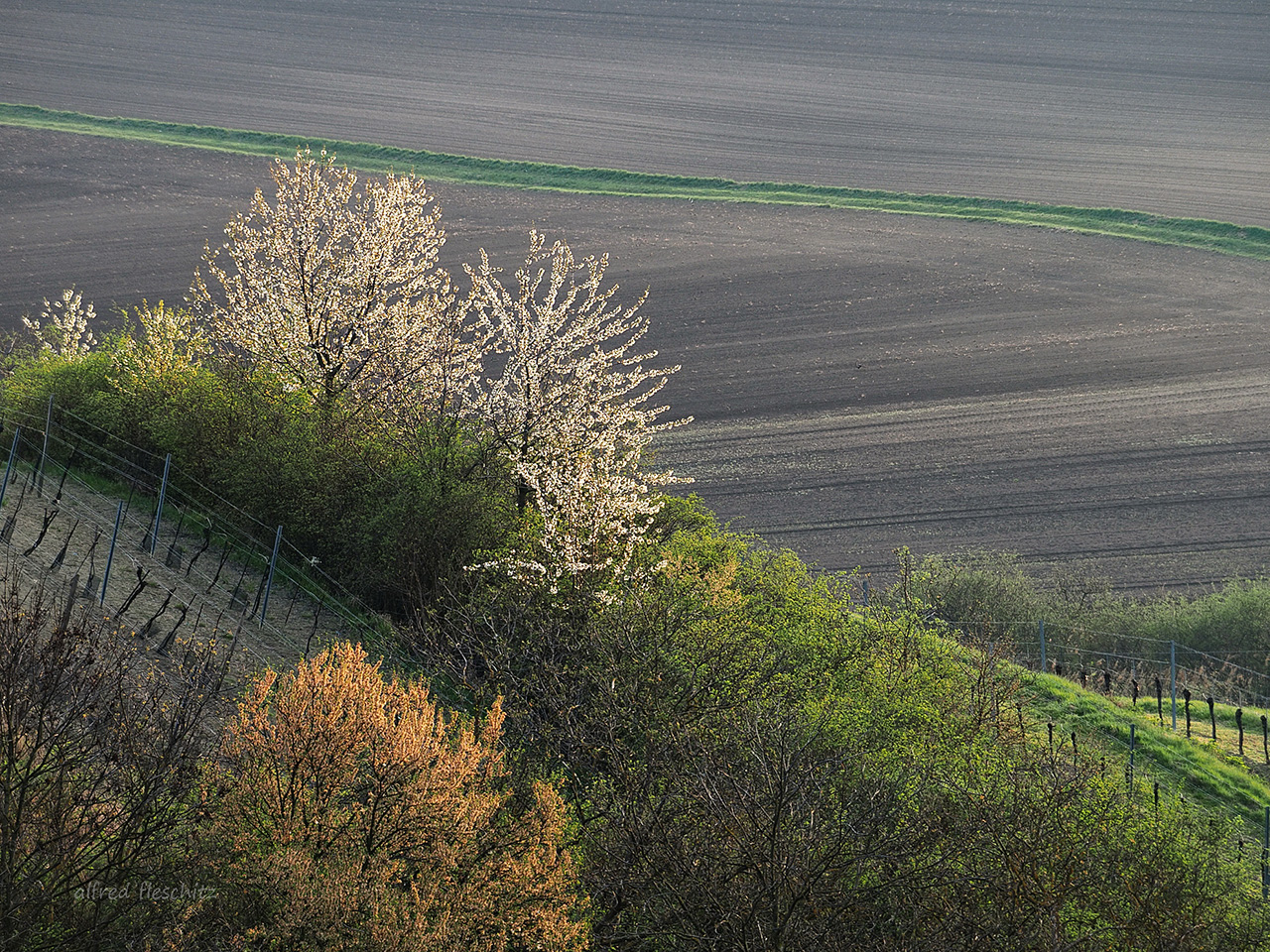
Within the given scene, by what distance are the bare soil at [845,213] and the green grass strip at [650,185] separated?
4.74ft

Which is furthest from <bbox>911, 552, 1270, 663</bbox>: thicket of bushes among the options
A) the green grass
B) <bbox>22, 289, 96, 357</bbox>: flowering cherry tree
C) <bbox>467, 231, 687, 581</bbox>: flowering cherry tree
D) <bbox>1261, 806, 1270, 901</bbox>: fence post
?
<bbox>22, 289, 96, 357</bbox>: flowering cherry tree

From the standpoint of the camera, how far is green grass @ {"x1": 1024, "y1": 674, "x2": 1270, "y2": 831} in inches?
812

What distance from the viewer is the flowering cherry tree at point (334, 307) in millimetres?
25766

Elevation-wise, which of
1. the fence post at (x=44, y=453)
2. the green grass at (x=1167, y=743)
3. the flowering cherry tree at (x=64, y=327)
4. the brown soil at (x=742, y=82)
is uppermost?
the brown soil at (x=742, y=82)

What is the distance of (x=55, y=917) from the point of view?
457 inches

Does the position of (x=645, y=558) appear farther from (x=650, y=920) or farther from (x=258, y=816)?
(x=258, y=816)

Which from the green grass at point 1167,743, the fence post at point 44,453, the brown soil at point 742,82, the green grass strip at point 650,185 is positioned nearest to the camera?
the green grass at point 1167,743

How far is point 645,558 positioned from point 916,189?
3834 cm

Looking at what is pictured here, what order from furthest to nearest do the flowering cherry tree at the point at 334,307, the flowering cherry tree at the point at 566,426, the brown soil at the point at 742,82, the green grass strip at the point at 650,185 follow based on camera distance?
1. the brown soil at the point at 742,82
2. the green grass strip at the point at 650,185
3. the flowering cherry tree at the point at 334,307
4. the flowering cherry tree at the point at 566,426

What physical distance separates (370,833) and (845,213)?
145 ft

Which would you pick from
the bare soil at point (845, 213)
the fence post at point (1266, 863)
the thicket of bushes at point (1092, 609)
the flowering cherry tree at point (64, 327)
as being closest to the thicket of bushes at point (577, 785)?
the fence post at point (1266, 863)

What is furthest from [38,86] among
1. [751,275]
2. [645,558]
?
[645,558]

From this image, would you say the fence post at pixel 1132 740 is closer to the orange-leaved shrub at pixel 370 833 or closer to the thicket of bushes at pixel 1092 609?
the thicket of bushes at pixel 1092 609

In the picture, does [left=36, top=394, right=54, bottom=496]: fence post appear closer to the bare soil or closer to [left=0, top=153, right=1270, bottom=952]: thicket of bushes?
[left=0, top=153, right=1270, bottom=952]: thicket of bushes
